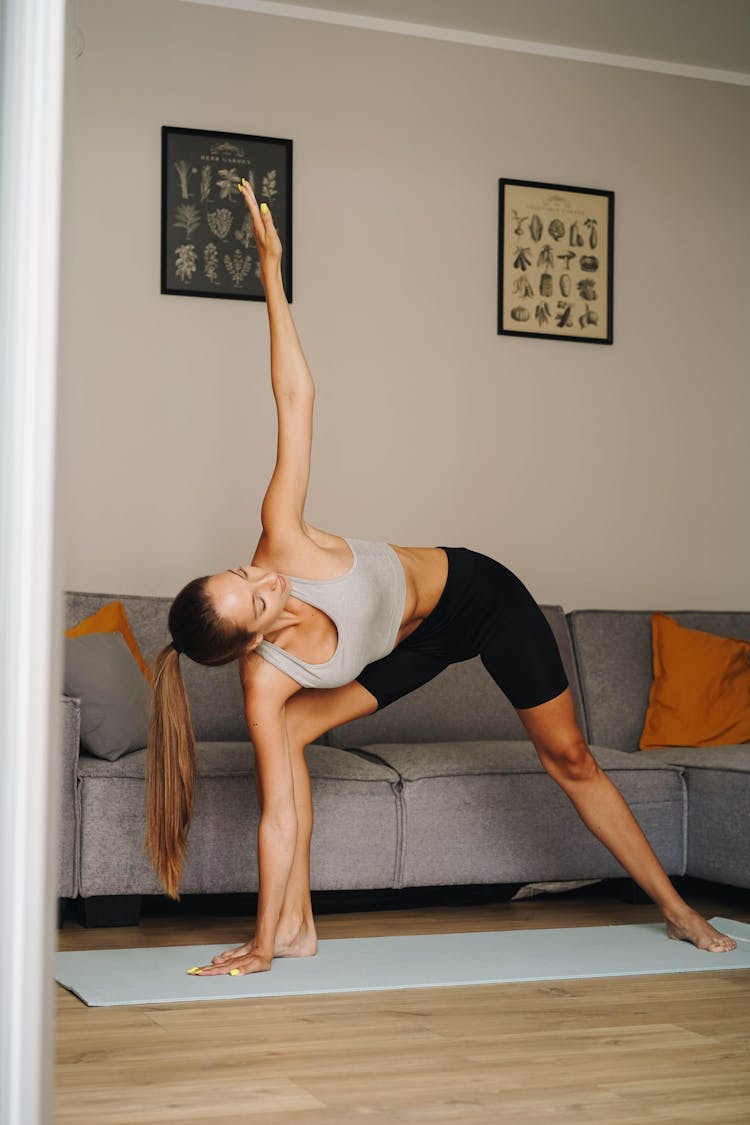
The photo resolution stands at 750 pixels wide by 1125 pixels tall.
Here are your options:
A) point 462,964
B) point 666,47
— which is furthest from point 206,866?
point 666,47

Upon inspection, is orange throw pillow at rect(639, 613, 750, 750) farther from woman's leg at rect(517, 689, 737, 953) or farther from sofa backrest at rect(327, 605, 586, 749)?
woman's leg at rect(517, 689, 737, 953)

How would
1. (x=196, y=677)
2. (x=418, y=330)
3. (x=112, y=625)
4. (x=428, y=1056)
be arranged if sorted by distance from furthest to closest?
(x=418, y=330) < (x=196, y=677) < (x=112, y=625) < (x=428, y=1056)

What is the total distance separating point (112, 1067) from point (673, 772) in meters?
2.11

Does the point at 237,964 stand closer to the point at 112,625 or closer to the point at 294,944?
the point at 294,944

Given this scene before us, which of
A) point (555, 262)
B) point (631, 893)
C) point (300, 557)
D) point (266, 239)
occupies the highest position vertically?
point (555, 262)

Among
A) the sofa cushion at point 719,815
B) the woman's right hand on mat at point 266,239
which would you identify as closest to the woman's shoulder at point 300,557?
the woman's right hand on mat at point 266,239

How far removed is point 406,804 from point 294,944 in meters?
0.62

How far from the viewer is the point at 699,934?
298cm

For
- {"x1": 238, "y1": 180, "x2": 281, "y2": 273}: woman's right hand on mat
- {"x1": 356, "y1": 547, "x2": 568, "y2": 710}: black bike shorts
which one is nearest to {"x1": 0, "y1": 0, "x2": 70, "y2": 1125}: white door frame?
{"x1": 238, "y1": 180, "x2": 281, "y2": 273}: woman's right hand on mat

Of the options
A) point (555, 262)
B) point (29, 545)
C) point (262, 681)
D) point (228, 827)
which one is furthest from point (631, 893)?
point (29, 545)

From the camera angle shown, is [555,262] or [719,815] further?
[555,262]

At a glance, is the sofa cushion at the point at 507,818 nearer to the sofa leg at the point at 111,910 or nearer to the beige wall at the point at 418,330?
the sofa leg at the point at 111,910

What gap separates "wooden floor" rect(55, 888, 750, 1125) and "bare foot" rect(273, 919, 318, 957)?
1.30ft

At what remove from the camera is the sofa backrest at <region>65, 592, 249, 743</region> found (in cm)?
379
